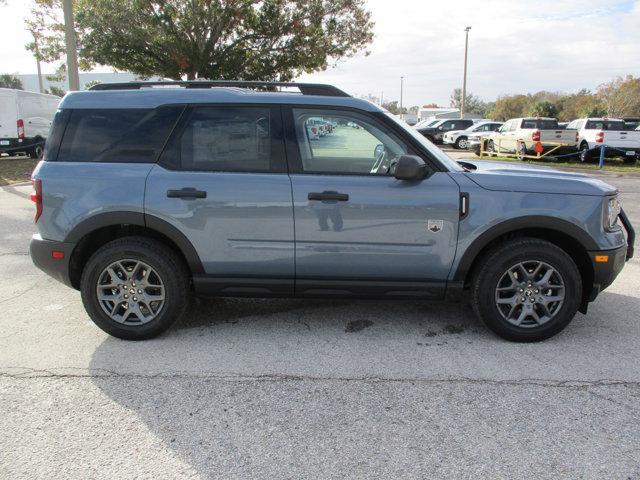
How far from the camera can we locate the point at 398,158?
12.6 feet

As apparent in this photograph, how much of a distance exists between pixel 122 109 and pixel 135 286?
4.39ft

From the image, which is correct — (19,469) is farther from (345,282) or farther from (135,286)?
(345,282)

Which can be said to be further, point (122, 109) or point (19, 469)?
point (122, 109)

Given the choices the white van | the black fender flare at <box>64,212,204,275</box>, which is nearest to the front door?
the black fender flare at <box>64,212,204,275</box>

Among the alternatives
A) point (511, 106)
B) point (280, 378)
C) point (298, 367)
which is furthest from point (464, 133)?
point (511, 106)

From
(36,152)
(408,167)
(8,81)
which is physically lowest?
(36,152)

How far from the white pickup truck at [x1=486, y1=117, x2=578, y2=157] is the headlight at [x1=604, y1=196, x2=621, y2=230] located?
16.6 m

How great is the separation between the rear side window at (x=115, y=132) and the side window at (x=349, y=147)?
978 mm

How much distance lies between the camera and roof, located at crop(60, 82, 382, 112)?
3.97m

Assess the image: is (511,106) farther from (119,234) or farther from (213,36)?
(119,234)

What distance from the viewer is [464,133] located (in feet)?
87.8

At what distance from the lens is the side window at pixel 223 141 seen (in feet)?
12.9

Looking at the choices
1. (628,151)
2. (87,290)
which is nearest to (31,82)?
(628,151)

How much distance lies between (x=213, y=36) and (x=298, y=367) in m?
19.2
